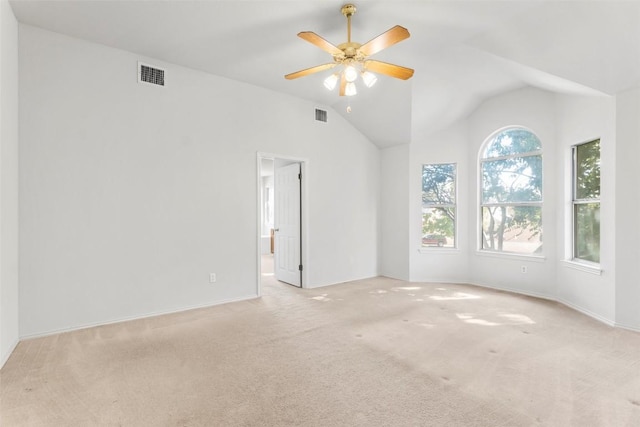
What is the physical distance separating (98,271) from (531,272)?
5772mm

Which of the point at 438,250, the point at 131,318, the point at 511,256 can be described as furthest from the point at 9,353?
the point at 511,256

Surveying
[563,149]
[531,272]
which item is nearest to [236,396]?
[531,272]

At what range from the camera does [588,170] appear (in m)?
4.20

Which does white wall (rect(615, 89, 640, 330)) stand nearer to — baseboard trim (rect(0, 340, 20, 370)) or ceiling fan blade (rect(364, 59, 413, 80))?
ceiling fan blade (rect(364, 59, 413, 80))

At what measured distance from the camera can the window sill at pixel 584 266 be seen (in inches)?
153

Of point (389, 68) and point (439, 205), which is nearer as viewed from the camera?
point (389, 68)

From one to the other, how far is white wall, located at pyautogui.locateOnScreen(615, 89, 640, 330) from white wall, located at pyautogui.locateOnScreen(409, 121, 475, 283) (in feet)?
7.02

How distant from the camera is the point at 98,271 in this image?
3.55 metres

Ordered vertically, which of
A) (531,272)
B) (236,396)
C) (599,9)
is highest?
(599,9)

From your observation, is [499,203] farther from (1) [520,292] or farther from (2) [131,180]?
(2) [131,180]

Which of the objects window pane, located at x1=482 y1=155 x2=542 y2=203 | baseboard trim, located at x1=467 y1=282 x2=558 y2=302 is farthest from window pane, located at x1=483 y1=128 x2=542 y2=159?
baseboard trim, located at x1=467 y1=282 x2=558 y2=302

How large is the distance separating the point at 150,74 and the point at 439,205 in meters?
4.85

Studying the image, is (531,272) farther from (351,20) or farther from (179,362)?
(179,362)

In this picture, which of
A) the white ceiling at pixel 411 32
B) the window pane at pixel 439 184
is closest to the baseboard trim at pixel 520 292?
the window pane at pixel 439 184
